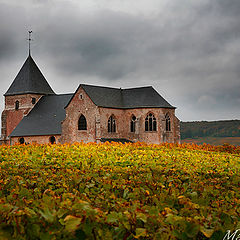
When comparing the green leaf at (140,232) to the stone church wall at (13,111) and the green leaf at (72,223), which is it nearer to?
the green leaf at (72,223)

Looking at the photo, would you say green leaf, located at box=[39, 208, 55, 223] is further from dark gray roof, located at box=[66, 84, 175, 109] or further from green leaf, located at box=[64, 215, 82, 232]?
dark gray roof, located at box=[66, 84, 175, 109]

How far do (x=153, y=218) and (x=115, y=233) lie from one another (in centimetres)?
35

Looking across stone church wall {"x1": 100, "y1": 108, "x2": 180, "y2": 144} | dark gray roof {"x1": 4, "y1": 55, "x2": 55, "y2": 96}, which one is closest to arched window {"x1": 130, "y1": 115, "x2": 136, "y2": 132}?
stone church wall {"x1": 100, "y1": 108, "x2": 180, "y2": 144}

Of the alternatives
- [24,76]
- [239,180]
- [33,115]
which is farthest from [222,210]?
[24,76]

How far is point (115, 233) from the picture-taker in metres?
2.77

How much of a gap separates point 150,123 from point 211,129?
46.9ft

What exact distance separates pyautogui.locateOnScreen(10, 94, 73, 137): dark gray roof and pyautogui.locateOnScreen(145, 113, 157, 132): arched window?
1141 cm

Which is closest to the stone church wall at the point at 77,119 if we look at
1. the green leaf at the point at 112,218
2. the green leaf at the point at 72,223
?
the green leaf at the point at 112,218

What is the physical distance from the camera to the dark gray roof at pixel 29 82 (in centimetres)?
4920

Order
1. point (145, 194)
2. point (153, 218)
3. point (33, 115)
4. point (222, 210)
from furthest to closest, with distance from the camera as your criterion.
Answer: point (33, 115), point (145, 194), point (222, 210), point (153, 218)

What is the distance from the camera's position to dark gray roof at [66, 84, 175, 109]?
3828cm

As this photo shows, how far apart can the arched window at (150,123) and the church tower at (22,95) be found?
1930cm

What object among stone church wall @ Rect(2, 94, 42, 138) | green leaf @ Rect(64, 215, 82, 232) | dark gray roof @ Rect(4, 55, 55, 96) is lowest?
green leaf @ Rect(64, 215, 82, 232)

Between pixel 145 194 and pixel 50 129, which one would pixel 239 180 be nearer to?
pixel 145 194
